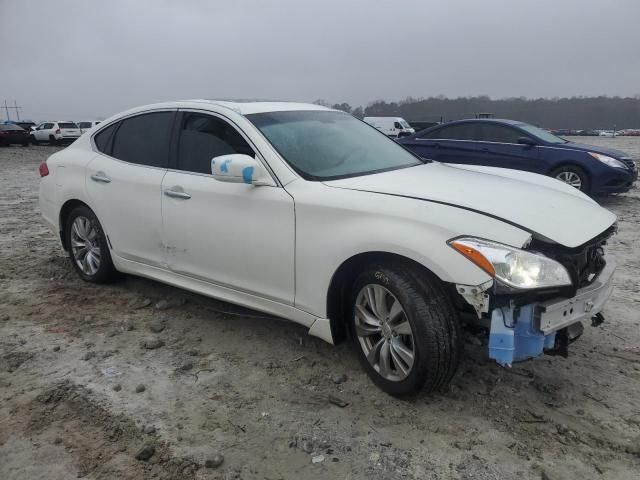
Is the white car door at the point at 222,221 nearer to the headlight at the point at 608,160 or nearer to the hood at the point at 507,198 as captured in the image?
the hood at the point at 507,198

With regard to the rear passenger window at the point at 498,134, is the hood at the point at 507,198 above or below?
below

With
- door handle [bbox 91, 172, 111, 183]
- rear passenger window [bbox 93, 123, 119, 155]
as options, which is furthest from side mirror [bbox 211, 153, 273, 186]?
rear passenger window [bbox 93, 123, 119, 155]

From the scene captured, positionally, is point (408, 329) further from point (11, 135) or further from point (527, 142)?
point (11, 135)

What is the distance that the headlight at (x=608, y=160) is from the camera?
8625 millimetres

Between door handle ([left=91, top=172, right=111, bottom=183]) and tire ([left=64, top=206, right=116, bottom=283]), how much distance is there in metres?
0.31

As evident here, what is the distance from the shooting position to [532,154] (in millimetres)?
8836

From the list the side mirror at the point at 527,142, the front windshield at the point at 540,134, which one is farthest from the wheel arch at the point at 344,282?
the front windshield at the point at 540,134

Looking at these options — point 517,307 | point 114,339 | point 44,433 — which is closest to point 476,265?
point 517,307

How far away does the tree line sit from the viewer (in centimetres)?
6084

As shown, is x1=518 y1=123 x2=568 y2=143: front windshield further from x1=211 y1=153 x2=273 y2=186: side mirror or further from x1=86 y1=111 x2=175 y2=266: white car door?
x1=211 y1=153 x2=273 y2=186: side mirror

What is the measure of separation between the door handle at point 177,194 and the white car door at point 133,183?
0.11m

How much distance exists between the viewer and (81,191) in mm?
4551

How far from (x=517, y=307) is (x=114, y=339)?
8.98 ft

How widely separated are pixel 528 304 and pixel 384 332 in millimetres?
778
